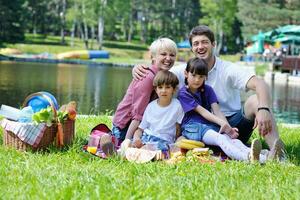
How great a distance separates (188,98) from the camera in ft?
14.1

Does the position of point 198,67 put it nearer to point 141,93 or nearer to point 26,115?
point 141,93

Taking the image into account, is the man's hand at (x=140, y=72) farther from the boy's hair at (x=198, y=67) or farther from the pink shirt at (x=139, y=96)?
the boy's hair at (x=198, y=67)

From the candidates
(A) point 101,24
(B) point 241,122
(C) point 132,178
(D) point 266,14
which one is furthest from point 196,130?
(A) point 101,24

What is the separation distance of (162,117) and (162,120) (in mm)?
23

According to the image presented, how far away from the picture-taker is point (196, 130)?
418cm

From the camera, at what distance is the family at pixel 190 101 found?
13.6ft

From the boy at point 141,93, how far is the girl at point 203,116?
0.61ft

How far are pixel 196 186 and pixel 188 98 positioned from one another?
4.71 feet

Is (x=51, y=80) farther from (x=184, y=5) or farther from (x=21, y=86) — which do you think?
(x=184, y=5)

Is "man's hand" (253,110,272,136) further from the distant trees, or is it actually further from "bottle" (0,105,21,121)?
the distant trees

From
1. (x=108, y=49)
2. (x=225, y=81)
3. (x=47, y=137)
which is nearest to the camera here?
(x=47, y=137)

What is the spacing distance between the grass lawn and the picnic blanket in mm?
107

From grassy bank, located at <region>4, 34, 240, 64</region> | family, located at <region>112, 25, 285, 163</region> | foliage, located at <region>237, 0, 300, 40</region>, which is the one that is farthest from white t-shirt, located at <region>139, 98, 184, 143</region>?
foliage, located at <region>237, 0, 300, 40</region>

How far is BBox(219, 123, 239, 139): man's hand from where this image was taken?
4.07 metres
